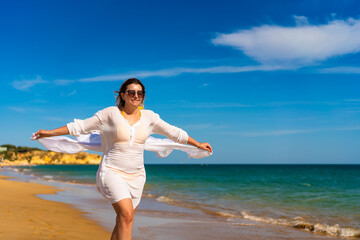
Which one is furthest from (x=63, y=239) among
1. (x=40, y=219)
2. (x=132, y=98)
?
(x=132, y=98)

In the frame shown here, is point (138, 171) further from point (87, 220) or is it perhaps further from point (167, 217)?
point (167, 217)

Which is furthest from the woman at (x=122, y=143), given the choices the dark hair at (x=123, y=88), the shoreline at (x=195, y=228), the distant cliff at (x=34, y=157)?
the distant cliff at (x=34, y=157)

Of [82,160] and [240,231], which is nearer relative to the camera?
[240,231]

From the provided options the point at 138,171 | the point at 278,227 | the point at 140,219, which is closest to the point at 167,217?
the point at 140,219

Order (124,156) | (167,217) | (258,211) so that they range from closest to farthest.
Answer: (124,156)
(167,217)
(258,211)

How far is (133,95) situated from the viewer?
4.07 meters

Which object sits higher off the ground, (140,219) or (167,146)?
(167,146)

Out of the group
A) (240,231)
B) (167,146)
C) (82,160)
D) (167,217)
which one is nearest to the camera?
(167,146)

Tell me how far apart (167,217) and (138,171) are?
633 cm

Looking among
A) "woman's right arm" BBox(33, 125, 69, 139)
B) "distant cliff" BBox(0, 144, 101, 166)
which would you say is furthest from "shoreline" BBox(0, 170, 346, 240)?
"distant cliff" BBox(0, 144, 101, 166)

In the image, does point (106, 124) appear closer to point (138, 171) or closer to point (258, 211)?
point (138, 171)

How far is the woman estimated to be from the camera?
3.72 m

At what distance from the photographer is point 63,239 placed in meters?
6.09

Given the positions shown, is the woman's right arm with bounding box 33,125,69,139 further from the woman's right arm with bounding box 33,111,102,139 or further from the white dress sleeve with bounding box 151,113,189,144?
the white dress sleeve with bounding box 151,113,189,144
